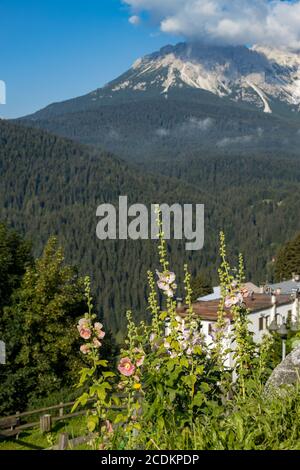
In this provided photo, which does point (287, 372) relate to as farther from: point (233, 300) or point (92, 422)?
point (92, 422)

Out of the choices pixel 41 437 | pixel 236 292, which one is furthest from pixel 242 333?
pixel 41 437

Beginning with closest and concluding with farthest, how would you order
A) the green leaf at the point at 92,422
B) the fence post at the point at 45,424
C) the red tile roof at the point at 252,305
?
the green leaf at the point at 92,422 → the fence post at the point at 45,424 → the red tile roof at the point at 252,305

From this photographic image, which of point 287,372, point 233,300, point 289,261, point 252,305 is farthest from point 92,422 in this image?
point 289,261

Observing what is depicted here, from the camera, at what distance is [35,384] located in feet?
84.8

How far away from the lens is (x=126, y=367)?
506 centimetres

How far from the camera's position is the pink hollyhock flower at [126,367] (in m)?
5.01

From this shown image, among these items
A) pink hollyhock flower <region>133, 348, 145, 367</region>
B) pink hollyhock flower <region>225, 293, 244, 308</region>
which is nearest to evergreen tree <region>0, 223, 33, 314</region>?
pink hollyhock flower <region>225, 293, 244, 308</region>

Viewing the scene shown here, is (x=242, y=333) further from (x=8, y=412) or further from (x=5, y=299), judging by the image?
(x=5, y=299)

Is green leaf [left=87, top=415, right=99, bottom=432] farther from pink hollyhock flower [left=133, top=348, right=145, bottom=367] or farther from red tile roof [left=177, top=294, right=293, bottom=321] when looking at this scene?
red tile roof [left=177, top=294, right=293, bottom=321]

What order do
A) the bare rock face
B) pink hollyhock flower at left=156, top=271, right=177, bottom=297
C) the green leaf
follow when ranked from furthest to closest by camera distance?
1. the bare rock face
2. pink hollyhock flower at left=156, top=271, right=177, bottom=297
3. the green leaf

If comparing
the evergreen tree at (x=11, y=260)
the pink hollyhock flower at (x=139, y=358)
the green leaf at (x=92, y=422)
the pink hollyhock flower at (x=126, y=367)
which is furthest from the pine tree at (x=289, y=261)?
the green leaf at (x=92, y=422)

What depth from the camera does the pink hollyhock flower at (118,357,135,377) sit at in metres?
5.01

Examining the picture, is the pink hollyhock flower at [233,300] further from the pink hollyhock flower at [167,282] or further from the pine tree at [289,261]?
the pine tree at [289,261]

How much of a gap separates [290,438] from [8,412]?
70.9 ft
